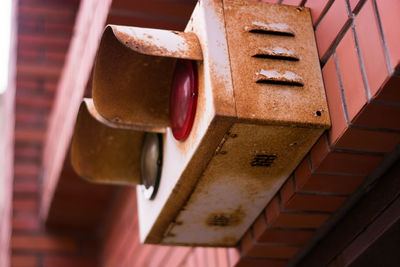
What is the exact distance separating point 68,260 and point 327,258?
7.13 feet

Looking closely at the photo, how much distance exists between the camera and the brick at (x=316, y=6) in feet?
4.89

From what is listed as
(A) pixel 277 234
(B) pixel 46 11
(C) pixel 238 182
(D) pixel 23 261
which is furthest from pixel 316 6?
(B) pixel 46 11

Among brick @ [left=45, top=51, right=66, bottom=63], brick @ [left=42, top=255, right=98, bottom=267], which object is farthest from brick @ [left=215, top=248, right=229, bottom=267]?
brick @ [left=45, top=51, right=66, bottom=63]

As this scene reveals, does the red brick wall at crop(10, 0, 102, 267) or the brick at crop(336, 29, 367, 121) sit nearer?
the brick at crop(336, 29, 367, 121)

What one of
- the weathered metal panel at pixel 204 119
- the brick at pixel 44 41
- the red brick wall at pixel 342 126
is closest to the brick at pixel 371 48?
the red brick wall at pixel 342 126

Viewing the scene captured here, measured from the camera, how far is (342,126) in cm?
136

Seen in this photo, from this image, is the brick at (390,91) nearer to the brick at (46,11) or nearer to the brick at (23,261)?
the brick at (23,261)

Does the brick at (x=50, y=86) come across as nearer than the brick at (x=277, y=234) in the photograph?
No

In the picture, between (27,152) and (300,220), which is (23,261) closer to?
(27,152)

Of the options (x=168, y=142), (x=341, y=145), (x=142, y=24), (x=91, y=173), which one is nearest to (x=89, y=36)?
(x=142, y=24)

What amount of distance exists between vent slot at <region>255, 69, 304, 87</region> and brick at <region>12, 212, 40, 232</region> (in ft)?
8.09

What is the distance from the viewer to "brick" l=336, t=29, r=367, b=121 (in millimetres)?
1304

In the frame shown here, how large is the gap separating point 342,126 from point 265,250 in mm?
518

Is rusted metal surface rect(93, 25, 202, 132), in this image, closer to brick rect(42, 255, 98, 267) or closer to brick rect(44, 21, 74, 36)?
brick rect(42, 255, 98, 267)
